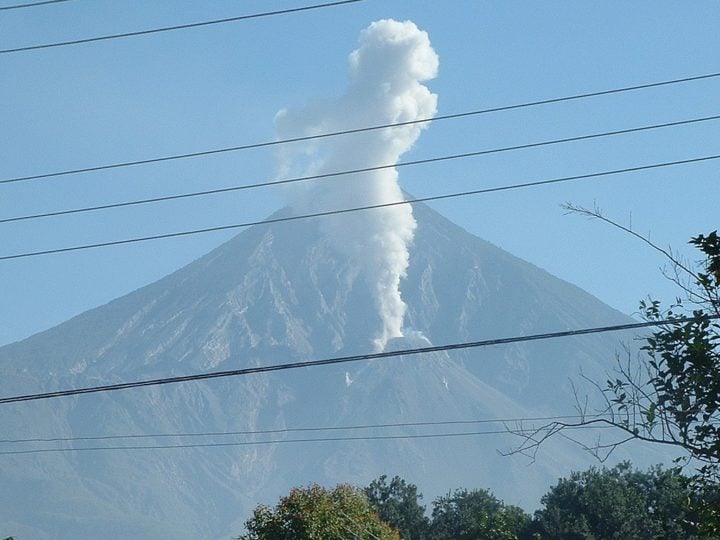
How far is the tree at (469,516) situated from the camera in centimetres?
5708

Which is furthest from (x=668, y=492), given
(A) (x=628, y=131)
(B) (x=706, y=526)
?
(B) (x=706, y=526)

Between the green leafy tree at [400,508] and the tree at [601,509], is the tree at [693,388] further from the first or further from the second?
the green leafy tree at [400,508]

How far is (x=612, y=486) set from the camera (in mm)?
54531

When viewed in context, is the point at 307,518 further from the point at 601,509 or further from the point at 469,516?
the point at 469,516

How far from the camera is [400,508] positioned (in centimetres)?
7169

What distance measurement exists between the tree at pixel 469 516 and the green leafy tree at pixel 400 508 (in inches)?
47.3

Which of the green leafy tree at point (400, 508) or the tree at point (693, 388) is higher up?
the green leafy tree at point (400, 508)

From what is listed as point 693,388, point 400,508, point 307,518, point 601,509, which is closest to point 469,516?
Result: point 400,508

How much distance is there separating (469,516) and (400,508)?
23.6 ft

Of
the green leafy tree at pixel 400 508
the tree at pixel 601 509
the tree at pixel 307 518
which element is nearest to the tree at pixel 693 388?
the tree at pixel 307 518

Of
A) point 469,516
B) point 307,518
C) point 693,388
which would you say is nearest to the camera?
point 693,388

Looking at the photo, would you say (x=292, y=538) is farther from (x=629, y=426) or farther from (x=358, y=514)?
(x=629, y=426)

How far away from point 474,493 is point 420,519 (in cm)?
340

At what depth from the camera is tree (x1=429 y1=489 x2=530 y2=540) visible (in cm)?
5708
